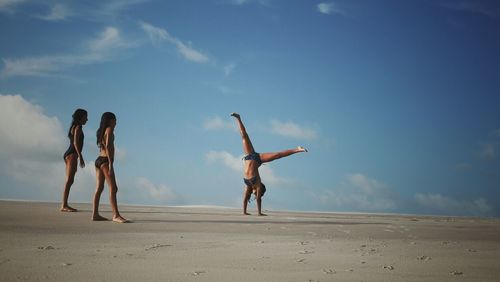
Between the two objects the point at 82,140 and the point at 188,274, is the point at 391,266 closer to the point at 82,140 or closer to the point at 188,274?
the point at 188,274

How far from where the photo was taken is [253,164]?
1393 centimetres

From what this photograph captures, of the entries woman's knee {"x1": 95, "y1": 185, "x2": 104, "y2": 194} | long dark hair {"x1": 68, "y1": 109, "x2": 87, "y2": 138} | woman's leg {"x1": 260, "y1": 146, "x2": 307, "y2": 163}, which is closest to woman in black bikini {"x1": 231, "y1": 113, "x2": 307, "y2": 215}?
woman's leg {"x1": 260, "y1": 146, "x2": 307, "y2": 163}

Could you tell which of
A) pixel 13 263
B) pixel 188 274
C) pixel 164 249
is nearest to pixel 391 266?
pixel 188 274

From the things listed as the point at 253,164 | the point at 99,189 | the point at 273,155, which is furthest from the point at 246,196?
the point at 99,189

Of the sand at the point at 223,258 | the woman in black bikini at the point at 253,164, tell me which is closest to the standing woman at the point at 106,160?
the sand at the point at 223,258

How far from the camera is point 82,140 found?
37.2 ft

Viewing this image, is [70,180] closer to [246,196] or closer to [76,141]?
[76,141]

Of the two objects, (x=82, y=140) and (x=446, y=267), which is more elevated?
(x=82, y=140)

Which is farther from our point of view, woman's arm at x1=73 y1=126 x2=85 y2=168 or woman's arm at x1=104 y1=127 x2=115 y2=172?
woman's arm at x1=73 y1=126 x2=85 y2=168

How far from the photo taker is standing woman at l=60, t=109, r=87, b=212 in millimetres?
11164

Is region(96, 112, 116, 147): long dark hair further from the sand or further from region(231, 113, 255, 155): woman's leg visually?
region(231, 113, 255, 155): woman's leg

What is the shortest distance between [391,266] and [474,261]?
1.32 meters

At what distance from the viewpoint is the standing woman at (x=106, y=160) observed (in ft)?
28.5

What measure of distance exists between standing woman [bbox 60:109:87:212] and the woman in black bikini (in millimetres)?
5108
